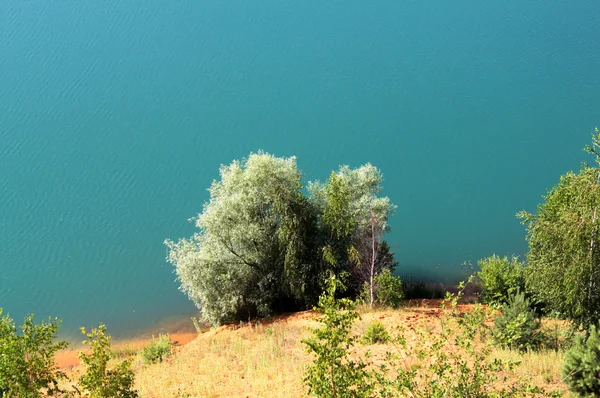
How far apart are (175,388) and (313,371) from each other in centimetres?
808

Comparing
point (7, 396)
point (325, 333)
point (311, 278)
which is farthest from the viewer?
point (311, 278)

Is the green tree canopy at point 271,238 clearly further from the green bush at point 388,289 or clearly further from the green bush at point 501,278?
the green bush at point 501,278

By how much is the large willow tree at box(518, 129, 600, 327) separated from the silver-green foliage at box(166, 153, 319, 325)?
9.17 metres

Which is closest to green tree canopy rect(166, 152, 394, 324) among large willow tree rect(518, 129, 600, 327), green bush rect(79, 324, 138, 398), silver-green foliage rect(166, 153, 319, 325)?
silver-green foliage rect(166, 153, 319, 325)

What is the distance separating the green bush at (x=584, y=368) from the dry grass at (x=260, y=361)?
1633 millimetres

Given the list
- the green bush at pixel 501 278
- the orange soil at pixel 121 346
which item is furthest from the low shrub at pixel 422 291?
the orange soil at pixel 121 346

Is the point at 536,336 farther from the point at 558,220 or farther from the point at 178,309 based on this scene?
the point at 178,309

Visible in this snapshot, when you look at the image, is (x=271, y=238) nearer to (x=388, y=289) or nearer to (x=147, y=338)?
(x=388, y=289)

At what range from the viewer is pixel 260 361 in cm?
1952

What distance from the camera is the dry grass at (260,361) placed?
17.1 metres

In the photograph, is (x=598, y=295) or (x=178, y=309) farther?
(x=178, y=309)

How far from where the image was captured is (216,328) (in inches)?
989

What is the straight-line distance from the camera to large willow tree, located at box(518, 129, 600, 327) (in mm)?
16406

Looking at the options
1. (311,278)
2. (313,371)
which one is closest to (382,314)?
(311,278)
